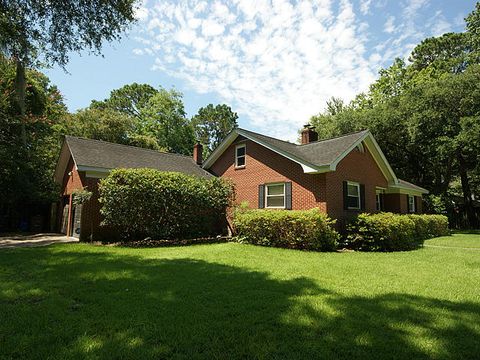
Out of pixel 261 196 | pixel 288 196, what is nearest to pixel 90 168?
pixel 261 196

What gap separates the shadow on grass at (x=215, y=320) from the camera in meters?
3.25

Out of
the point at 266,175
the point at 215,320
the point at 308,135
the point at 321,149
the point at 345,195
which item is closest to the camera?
the point at 215,320

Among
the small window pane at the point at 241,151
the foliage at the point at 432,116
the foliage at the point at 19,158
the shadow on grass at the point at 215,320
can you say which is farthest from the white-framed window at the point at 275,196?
the foliage at the point at 432,116

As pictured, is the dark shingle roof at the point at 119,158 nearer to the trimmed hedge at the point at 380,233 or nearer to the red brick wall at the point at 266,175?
the red brick wall at the point at 266,175

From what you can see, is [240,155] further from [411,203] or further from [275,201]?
[411,203]

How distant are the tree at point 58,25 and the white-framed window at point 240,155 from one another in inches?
357

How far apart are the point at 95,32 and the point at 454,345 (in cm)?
1070

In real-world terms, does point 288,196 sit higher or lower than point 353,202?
higher

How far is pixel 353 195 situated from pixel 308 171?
11.9 ft

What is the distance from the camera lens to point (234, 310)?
14.5 feet

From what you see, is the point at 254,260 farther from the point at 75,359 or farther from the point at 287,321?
the point at 75,359

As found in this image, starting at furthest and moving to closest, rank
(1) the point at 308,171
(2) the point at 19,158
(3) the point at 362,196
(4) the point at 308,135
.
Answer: (4) the point at 308,135, (2) the point at 19,158, (3) the point at 362,196, (1) the point at 308,171

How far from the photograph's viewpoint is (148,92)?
45.5 meters

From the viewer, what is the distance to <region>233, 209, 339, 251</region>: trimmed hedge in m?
11.3
